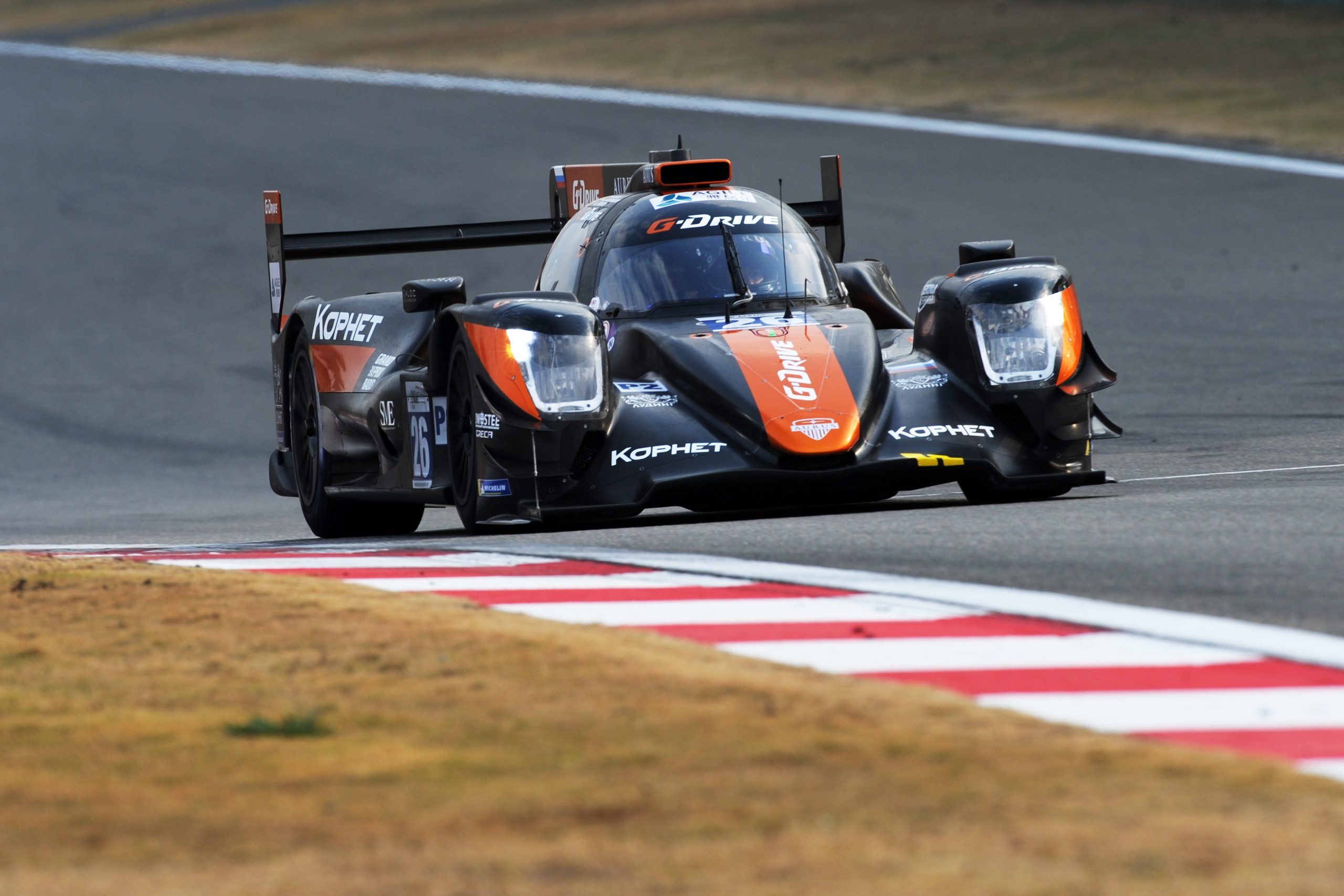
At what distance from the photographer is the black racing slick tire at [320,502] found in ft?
36.4

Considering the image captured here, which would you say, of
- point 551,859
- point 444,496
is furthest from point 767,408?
point 551,859

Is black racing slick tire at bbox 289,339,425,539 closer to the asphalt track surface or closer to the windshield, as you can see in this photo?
the asphalt track surface

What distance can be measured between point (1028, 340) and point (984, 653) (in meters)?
4.29

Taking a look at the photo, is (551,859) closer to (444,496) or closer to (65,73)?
(444,496)

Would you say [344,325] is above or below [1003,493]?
above

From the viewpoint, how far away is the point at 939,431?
30.0ft

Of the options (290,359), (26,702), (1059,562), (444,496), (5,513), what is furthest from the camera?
(5,513)

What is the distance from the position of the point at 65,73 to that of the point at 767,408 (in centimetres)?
3182

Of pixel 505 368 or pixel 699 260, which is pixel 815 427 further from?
pixel 699 260

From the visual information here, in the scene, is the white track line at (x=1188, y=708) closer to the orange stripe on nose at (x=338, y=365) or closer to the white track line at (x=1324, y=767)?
the white track line at (x=1324, y=767)

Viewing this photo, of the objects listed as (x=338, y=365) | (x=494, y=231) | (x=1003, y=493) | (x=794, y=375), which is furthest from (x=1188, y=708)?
(x=494, y=231)

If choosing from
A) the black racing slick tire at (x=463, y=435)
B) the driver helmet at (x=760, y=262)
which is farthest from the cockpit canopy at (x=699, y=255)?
the black racing slick tire at (x=463, y=435)

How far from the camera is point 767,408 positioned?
349 inches

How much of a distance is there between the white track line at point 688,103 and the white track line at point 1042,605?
18.1m
